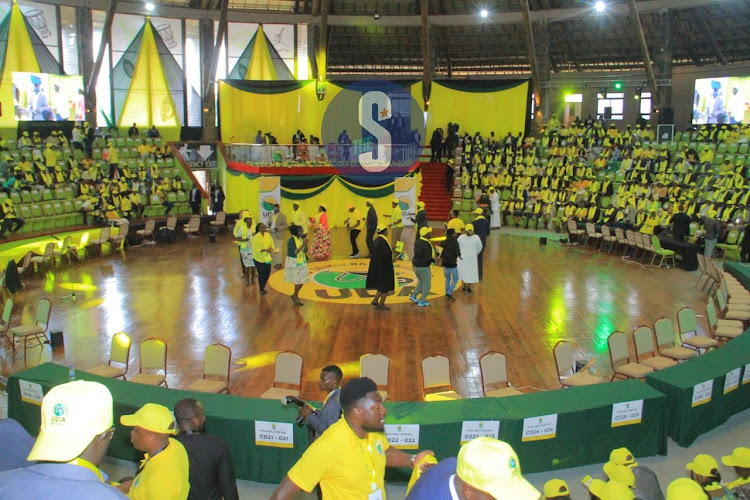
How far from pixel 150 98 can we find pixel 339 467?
25.2 meters

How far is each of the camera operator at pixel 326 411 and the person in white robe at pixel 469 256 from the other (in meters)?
7.93

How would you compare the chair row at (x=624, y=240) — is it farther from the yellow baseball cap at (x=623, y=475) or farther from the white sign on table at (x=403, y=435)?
the yellow baseball cap at (x=623, y=475)

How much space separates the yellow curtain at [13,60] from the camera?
22.0m

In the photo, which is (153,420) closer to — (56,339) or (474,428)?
(474,428)

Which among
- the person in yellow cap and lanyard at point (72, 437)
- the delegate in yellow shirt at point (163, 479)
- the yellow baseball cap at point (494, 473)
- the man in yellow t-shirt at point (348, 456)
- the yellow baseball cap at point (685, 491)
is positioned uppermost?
the person in yellow cap and lanyard at point (72, 437)

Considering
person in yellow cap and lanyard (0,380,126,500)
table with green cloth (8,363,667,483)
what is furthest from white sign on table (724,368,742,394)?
person in yellow cap and lanyard (0,380,126,500)

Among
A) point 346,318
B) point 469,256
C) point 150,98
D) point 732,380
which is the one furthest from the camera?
point 150,98

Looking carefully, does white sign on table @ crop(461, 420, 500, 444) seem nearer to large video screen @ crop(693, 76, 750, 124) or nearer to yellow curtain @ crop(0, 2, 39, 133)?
yellow curtain @ crop(0, 2, 39, 133)

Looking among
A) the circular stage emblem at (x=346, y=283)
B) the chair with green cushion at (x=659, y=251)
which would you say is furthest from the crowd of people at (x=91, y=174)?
the chair with green cushion at (x=659, y=251)

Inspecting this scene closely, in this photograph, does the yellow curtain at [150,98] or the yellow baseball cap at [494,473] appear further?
the yellow curtain at [150,98]

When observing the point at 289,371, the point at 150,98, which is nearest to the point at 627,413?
the point at 289,371

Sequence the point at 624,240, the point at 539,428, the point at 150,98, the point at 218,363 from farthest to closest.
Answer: the point at 150,98, the point at 624,240, the point at 218,363, the point at 539,428

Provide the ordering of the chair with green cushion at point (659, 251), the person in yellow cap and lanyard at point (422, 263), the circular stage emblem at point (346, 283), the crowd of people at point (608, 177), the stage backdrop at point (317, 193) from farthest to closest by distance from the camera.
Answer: the stage backdrop at point (317, 193)
the crowd of people at point (608, 177)
the chair with green cushion at point (659, 251)
the circular stage emblem at point (346, 283)
the person in yellow cap and lanyard at point (422, 263)

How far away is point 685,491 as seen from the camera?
3268 mm
